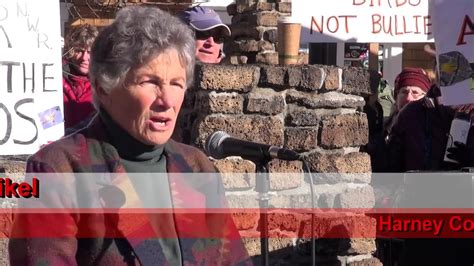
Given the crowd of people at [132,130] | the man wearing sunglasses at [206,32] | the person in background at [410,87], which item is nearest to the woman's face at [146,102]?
the crowd of people at [132,130]

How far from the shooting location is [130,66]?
2.44 metres

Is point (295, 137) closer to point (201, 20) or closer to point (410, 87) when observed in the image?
point (201, 20)

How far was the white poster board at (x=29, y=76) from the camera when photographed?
13.8 feet

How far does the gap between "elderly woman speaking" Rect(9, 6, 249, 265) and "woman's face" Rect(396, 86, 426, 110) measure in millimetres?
3936

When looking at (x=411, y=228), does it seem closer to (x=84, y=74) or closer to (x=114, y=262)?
(x=84, y=74)

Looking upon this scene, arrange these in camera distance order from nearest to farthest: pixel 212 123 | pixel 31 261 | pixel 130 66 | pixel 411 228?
1. pixel 31 261
2. pixel 130 66
3. pixel 212 123
4. pixel 411 228

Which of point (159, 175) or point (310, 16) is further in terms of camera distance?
point (310, 16)

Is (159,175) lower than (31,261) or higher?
higher

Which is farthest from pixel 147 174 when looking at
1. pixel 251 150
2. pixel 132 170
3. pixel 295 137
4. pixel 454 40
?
pixel 454 40

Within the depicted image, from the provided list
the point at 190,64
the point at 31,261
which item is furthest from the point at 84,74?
the point at 31,261

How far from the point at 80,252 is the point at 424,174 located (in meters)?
2.45

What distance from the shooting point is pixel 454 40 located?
5.16 m

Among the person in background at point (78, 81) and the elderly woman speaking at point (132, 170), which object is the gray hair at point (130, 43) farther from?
the person in background at point (78, 81)

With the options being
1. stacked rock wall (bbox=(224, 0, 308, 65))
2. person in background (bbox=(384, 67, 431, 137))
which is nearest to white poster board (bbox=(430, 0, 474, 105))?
stacked rock wall (bbox=(224, 0, 308, 65))
